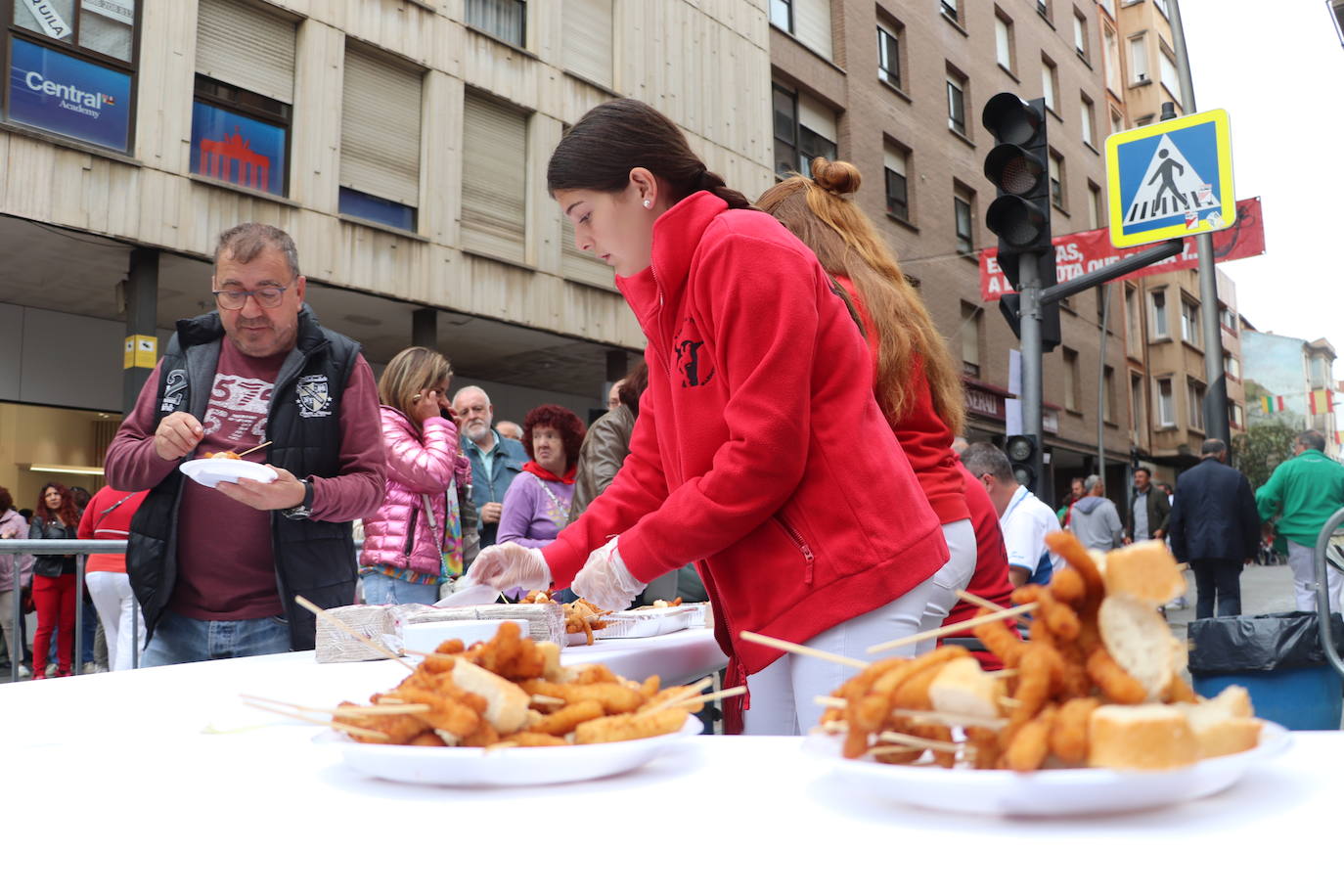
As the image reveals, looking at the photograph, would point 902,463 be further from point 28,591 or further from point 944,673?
point 28,591

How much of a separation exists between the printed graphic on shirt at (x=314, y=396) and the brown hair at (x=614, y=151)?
52.9 inches

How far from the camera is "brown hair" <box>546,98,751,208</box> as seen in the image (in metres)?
2.35

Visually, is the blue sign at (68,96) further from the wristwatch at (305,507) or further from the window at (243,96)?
the wristwatch at (305,507)

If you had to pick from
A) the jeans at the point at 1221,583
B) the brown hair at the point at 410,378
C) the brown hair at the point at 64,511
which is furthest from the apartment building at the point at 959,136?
the brown hair at the point at 410,378

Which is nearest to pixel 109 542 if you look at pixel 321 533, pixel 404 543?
pixel 404 543

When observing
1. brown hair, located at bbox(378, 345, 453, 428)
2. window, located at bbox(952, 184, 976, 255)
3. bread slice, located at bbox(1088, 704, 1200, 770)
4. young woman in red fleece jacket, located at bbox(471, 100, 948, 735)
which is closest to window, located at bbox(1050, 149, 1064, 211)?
window, located at bbox(952, 184, 976, 255)

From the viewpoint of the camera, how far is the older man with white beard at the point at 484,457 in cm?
738

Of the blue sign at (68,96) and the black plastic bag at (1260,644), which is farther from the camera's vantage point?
the blue sign at (68,96)

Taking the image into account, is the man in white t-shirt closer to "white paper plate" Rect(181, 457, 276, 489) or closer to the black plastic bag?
the black plastic bag

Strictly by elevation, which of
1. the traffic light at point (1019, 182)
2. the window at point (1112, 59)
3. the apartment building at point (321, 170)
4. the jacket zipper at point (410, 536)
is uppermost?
the window at point (1112, 59)

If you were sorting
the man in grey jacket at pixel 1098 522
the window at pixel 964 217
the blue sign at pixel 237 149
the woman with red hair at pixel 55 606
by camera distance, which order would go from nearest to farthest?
the woman with red hair at pixel 55 606 → the blue sign at pixel 237 149 → the man in grey jacket at pixel 1098 522 → the window at pixel 964 217

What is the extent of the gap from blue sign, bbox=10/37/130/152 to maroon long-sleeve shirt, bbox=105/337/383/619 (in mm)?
9061

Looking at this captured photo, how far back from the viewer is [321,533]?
3.34 metres

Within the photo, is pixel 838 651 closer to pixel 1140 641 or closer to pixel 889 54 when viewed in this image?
pixel 1140 641
